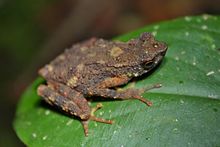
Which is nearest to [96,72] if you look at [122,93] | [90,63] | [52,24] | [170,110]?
[90,63]

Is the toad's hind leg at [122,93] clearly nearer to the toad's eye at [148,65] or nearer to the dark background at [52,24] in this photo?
the toad's eye at [148,65]

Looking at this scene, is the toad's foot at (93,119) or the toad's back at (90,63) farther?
the toad's back at (90,63)

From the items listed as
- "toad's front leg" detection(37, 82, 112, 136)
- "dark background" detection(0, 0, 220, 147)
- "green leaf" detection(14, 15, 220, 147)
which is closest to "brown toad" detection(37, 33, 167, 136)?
"toad's front leg" detection(37, 82, 112, 136)

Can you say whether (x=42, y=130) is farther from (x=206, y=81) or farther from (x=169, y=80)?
(x=206, y=81)

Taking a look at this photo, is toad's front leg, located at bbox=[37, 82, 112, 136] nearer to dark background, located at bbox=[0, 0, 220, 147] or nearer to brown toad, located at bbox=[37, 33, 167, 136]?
brown toad, located at bbox=[37, 33, 167, 136]

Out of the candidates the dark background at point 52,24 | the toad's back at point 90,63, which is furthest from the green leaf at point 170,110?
the dark background at point 52,24

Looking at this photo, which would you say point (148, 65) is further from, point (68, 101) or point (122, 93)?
point (68, 101)
